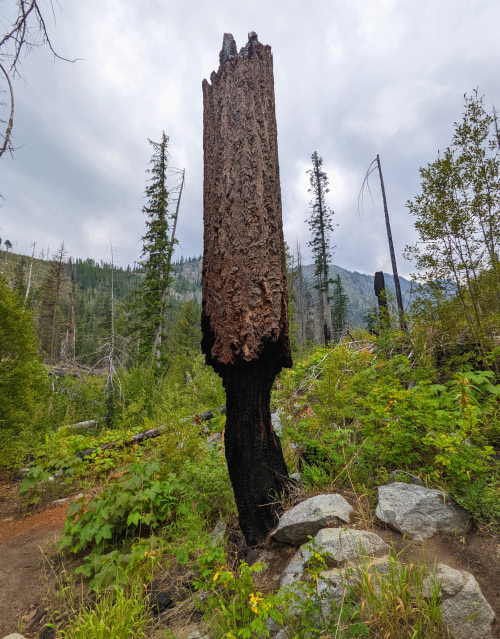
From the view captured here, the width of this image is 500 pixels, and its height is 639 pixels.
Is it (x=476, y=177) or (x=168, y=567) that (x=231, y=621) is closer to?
(x=168, y=567)

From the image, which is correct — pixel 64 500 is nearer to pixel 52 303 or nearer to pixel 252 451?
pixel 252 451

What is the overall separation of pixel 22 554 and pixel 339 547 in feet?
13.2

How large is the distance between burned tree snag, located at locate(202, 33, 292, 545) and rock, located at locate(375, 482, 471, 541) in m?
0.87

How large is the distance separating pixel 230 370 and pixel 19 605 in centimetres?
295

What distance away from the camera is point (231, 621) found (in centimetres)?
183

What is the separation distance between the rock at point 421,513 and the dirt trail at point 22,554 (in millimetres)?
2943

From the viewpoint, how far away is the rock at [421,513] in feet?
6.80

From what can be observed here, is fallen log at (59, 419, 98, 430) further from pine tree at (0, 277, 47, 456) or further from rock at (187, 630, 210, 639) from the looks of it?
rock at (187, 630, 210, 639)

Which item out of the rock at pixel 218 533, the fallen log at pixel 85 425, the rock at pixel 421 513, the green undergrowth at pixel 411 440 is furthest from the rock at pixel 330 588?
the fallen log at pixel 85 425

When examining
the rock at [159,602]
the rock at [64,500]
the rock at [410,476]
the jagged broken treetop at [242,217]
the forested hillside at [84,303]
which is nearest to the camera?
the rock at [159,602]

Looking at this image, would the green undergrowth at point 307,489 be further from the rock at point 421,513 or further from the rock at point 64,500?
the rock at point 64,500

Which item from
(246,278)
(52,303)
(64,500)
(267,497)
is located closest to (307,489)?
(267,497)

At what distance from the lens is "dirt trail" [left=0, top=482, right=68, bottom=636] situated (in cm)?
276

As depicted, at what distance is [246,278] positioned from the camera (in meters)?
2.47
